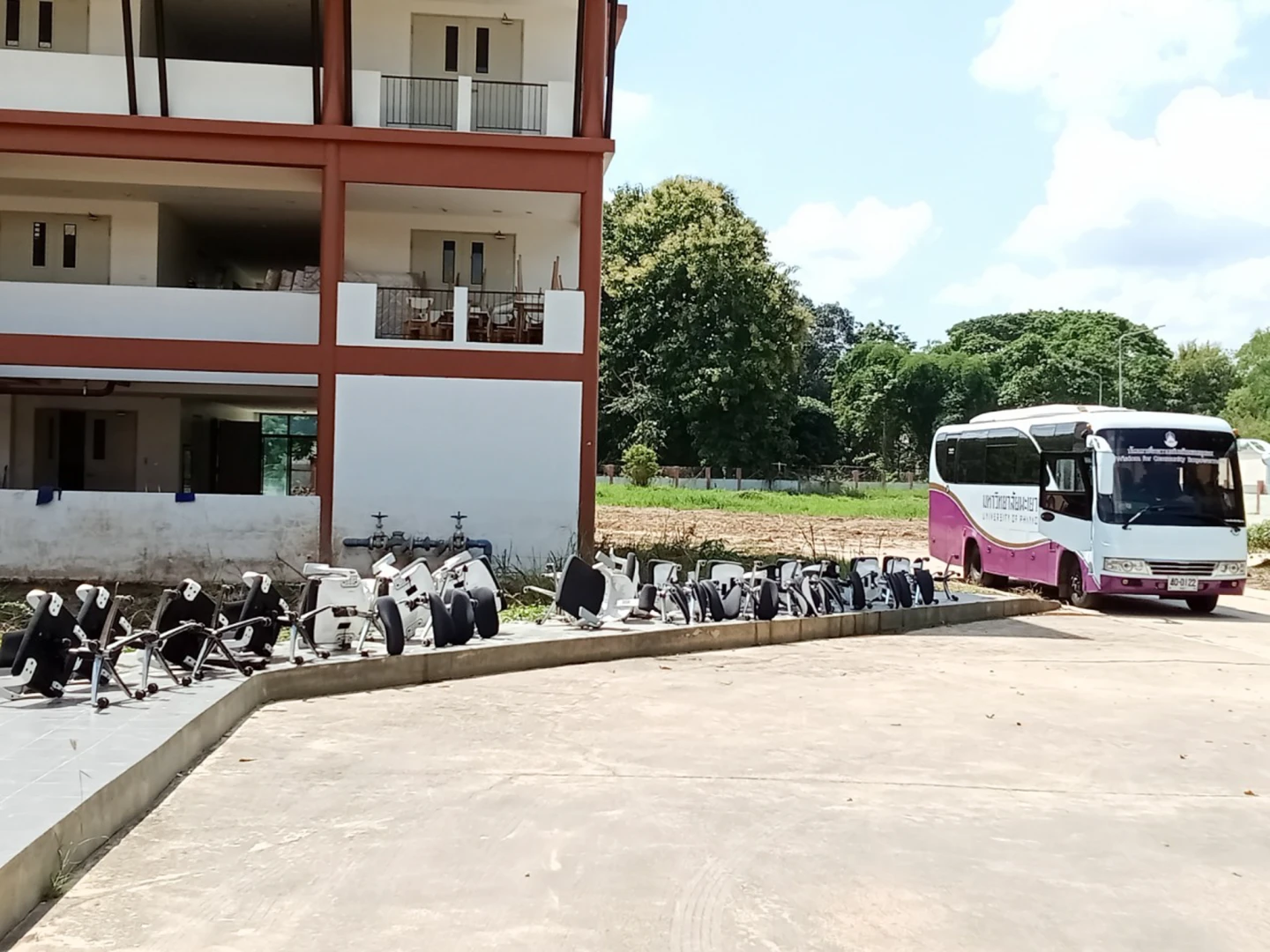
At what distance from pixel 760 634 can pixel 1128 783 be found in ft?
20.9

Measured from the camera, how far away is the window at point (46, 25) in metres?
19.1

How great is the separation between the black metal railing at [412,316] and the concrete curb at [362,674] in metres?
7.49

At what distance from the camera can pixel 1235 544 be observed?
17.0 meters

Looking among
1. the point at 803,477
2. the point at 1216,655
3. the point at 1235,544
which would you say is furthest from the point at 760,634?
the point at 803,477

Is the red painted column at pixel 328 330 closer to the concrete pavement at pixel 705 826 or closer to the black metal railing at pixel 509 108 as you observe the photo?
the black metal railing at pixel 509 108

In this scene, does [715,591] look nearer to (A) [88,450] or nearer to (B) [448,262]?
(B) [448,262]

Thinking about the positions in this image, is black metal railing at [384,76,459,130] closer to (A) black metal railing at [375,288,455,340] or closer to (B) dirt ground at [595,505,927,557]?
(A) black metal railing at [375,288,455,340]

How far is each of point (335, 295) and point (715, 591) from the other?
7.73 m

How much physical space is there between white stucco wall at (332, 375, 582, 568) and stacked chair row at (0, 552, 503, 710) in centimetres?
524

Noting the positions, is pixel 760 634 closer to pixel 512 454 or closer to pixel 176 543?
pixel 512 454

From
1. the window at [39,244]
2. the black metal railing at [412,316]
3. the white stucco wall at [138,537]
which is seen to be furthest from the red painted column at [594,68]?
the window at [39,244]

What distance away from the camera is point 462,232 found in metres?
20.6

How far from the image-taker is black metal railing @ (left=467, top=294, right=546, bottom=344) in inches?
727

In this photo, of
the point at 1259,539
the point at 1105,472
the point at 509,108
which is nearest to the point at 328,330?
the point at 509,108
